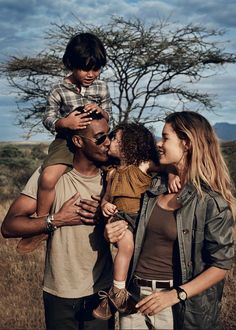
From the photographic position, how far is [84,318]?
3.92 m

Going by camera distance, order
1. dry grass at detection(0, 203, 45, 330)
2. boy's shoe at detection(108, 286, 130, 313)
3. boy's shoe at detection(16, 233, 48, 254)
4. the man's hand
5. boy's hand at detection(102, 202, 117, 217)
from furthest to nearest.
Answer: dry grass at detection(0, 203, 45, 330), boy's shoe at detection(16, 233, 48, 254), the man's hand, boy's hand at detection(102, 202, 117, 217), boy's shoe at detection(108, 286, 130, 313)

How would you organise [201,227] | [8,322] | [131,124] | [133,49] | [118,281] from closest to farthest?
1. [201,227]
2. [118,281]
3. [131,124]
4. [8,322]
5. [133,49]

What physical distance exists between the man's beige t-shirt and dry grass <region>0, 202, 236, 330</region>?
2.41 metres

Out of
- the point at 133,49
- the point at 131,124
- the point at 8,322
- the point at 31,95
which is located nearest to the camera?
the point at 131,124

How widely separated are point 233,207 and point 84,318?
1.24m

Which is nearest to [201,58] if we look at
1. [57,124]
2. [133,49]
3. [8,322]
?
[133,49]

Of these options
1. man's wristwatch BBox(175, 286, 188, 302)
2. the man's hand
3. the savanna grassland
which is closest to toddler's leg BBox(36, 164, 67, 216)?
the man's hand

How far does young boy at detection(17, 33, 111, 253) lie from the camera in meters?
3.88

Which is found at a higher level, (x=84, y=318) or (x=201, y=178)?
(x=201, y=178)

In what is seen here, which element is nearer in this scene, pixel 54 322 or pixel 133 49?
pixel 54 322

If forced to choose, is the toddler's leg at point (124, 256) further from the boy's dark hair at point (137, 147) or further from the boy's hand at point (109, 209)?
the boy's dark hair at point (137, 147)

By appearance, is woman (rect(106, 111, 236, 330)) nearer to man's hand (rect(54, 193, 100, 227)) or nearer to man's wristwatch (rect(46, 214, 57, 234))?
man's hand (rect(54, 193, 100, 227))

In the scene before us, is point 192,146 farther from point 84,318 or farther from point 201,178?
point 84,318

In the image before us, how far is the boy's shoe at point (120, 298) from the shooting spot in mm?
3471
